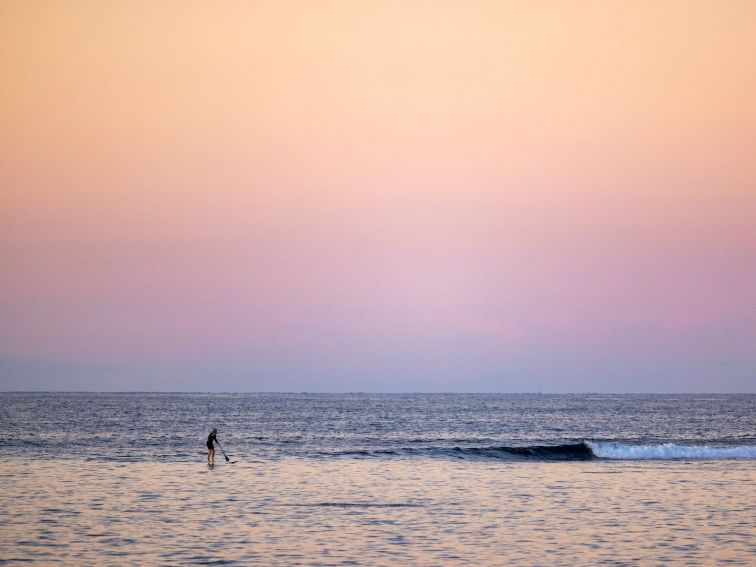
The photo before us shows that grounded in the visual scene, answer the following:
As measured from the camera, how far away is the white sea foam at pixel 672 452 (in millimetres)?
53938

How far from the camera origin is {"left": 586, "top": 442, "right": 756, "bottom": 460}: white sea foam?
177 ft

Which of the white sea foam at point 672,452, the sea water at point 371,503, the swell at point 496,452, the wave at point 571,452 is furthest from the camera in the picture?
the white sea foam at point 672,452

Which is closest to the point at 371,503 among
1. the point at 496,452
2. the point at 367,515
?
the point at 367,515

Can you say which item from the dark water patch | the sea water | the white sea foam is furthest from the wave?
the dark water patch

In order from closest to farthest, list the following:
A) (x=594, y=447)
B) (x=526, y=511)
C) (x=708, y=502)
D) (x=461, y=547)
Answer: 1. (x=461, y=547)
2. (x=526, y=511)
3. (x=708, y=502)
4. (x=594, y=447)

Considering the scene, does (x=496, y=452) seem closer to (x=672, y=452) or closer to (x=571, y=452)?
(x=571, y=452)

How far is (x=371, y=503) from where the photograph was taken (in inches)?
1232

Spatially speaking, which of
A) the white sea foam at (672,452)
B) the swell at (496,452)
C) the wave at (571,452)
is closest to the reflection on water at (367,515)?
the swell at (496,452)

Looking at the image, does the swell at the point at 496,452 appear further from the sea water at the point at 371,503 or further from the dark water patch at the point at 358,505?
the dark water patch at the point at 358,505

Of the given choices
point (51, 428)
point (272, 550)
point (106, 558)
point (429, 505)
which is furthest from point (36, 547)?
point (51, 428)

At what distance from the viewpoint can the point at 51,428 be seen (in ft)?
243

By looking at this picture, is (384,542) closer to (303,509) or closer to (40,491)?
(303,509)

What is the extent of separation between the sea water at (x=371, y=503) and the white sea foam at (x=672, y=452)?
0.17 meters

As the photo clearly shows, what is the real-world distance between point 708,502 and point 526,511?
7742 millimetres
